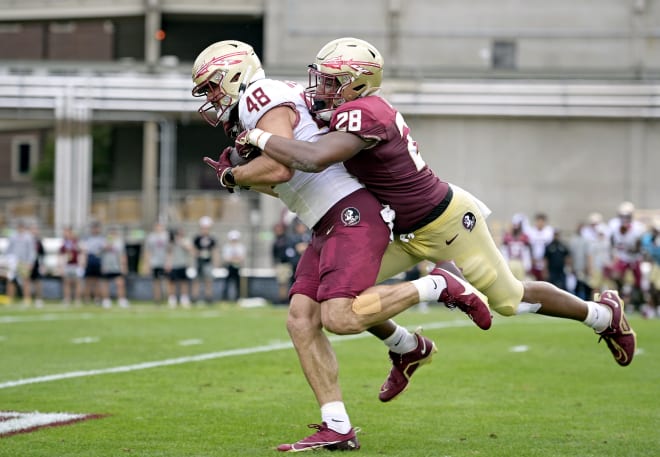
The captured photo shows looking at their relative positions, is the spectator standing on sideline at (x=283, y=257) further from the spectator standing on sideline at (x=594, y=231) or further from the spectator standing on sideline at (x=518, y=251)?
the spectator standing on sideline at (x=594, y=231)

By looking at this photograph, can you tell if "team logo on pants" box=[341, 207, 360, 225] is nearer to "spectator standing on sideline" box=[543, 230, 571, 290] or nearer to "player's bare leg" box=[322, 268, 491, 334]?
"player's bare leg" box=[322, 268, 491, 334]

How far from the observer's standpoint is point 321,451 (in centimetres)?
516

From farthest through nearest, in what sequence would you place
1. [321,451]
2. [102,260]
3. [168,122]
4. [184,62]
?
1. [184,62]
2. [168,122]
3. [102,260]
4. [321,451]

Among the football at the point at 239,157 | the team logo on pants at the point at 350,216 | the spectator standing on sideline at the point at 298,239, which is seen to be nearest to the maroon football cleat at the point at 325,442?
the team logo on pants at the point at 350,216

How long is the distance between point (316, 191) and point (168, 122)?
22477 mm

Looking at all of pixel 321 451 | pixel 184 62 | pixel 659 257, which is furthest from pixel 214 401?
pixel 184 62

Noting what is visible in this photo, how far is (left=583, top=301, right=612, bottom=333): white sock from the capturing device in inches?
239

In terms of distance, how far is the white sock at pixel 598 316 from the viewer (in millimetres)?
6074

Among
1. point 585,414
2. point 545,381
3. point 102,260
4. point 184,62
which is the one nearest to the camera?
point 585,414

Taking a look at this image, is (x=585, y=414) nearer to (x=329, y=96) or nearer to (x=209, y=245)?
(x=329, y=96)

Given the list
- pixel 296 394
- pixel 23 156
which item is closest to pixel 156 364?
pixel 296 394

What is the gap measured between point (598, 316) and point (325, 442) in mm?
1828

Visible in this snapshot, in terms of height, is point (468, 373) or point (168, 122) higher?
point (168, 122)

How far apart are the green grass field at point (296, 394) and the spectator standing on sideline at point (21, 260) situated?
704 centimetres
